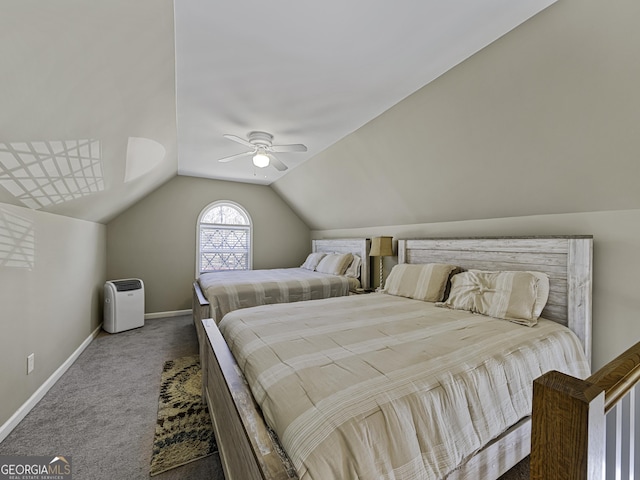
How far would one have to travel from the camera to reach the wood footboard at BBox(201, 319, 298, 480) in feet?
2.76

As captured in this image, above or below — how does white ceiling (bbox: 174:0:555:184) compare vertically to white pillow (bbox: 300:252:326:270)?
above

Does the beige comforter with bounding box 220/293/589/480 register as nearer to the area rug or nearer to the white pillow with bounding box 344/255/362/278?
the area rug

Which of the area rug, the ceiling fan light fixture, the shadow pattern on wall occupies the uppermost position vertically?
the ceiling fan light fixture

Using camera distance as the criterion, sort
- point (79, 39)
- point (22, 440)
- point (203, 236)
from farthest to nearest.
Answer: point (203, 236), point (22, 440), point (79, 39)

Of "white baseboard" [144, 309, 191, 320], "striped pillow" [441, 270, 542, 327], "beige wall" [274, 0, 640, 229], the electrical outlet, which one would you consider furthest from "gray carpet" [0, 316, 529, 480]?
"beige wall" [274, 0, 640, 229]

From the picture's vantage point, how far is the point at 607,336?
1944mm

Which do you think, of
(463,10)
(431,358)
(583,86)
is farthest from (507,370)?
(463,10)

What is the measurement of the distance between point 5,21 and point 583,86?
2736mm

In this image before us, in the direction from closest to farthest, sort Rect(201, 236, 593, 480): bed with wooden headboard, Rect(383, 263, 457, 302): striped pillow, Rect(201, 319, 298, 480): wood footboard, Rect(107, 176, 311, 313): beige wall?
1. Rect(201, 319, 298, 480): wood footboard
2. Rect(201, 236, 593, 480): bed with wooden headboard
3. Rect(383, 263, 457, 302): striped pillow
4. Rect(107, 176, 311, 313): beige wall

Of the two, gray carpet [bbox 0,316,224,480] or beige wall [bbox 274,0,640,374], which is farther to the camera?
gray carpet [bbox 0,316,224,480]

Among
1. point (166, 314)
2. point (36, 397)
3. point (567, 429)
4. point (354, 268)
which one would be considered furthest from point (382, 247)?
point (166, 314)

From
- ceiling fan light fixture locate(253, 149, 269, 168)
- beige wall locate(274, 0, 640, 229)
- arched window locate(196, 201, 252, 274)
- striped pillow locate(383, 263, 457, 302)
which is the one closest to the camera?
beige wall locate(274, 0, 640, 229)

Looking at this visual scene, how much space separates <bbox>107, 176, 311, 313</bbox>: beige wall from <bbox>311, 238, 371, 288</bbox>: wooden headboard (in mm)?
1384

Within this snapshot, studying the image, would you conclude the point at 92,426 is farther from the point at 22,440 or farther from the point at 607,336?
the point at 607,336
